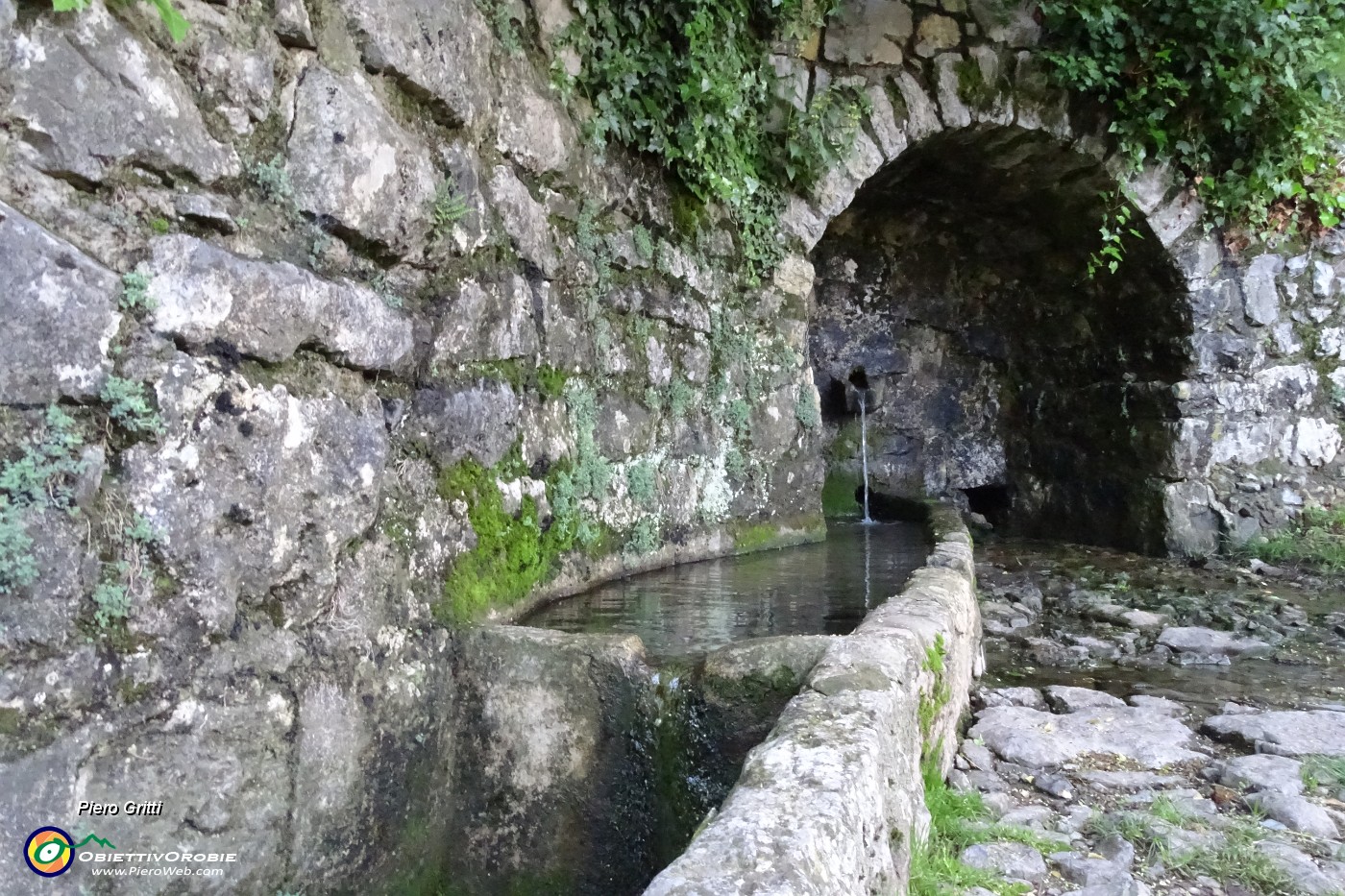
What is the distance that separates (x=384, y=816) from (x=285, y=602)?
19.1 inches

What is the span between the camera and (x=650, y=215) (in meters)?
3.09

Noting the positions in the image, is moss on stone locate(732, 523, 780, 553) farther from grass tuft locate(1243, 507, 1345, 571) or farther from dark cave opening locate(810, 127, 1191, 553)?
grass tuft locate(1243, 507, 1345, 571)

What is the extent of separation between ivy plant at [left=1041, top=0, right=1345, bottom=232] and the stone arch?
0.54ft

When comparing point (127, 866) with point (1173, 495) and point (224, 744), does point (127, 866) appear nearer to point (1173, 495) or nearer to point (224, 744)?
point (224, 744)

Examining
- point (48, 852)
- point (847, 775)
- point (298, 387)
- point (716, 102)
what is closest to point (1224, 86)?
point (716, 102)

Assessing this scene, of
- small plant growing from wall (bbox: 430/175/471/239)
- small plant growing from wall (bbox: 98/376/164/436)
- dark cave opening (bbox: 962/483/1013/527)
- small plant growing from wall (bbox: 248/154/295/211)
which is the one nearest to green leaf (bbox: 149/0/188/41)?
small plant growing from wall (bbox: 248/154/295/211)

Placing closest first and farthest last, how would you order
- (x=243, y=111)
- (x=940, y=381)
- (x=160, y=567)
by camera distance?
(x=160, y=567) < (x=243, y=111) < (x=940, y=381)

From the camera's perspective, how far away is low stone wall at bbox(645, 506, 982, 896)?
0.93m

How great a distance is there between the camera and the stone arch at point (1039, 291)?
4.12 metres

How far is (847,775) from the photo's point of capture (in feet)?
3.80

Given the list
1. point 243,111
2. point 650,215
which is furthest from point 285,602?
point 650,215

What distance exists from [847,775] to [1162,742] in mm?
1479

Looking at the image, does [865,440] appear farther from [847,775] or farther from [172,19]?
[172,19]

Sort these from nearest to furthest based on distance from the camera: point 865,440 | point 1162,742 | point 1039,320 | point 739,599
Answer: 1. point 1162,742
2. point 739,599
3. point 1039,320
4. point 865,440
